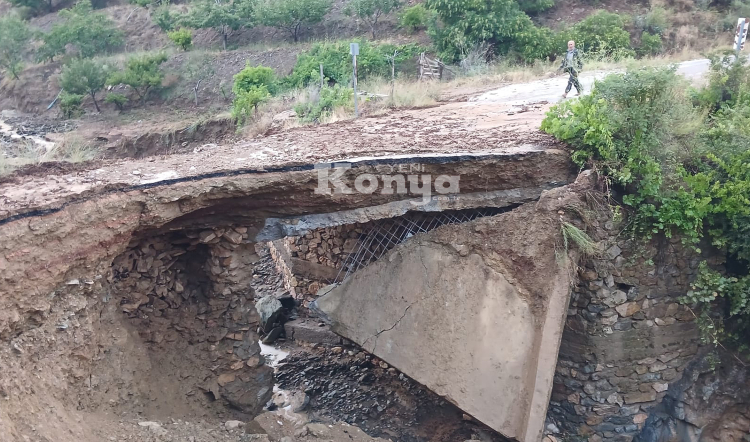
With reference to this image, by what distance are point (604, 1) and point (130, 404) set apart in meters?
18.6

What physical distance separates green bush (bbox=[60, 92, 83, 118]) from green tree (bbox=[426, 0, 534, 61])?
10744 mm

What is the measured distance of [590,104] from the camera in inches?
214

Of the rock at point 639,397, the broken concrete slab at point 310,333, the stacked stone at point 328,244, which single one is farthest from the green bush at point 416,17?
the rock at point 639,397

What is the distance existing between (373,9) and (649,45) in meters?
8.91

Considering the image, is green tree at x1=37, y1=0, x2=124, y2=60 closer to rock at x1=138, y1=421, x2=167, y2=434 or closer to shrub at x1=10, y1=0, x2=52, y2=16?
shrub at x1=10, y1=0, x2=52, y2=16

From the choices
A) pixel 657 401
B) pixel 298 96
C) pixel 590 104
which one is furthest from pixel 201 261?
pixel 298 96

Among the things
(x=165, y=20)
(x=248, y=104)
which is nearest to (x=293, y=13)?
(x=165, y=20)

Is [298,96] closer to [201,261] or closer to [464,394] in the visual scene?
[201,261]

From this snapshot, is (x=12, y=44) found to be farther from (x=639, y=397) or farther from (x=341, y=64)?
(x=639, y=397)

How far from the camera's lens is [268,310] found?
743 cm

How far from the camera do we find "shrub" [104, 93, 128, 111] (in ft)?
55.1

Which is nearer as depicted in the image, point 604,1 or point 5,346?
point 5,346

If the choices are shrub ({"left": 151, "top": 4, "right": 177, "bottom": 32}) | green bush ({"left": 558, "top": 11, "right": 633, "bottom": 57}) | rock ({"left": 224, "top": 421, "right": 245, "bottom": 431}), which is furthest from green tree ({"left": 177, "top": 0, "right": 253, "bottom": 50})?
rock ({"left": 224, "top": 421, "right": 245, "bottom": 431})

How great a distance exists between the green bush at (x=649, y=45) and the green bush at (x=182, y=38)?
48.0ft
